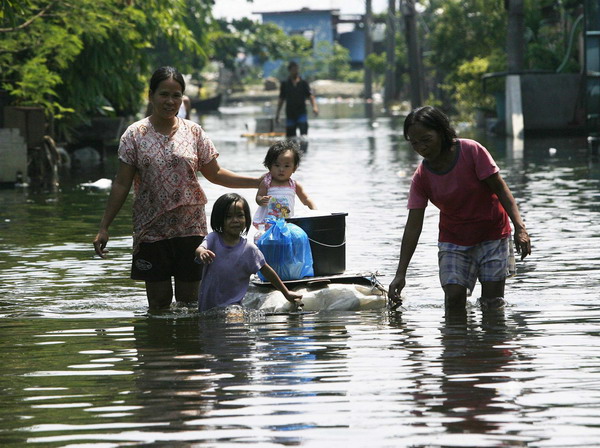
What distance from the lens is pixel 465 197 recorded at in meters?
8.08

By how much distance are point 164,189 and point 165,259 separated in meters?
0.45

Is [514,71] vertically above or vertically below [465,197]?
above

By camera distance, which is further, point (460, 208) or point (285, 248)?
point (285, 248)

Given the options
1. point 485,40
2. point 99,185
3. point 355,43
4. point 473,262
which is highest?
point 355,43

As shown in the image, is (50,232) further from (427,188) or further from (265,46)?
(265,46)

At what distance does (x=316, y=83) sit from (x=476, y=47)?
2386 inches

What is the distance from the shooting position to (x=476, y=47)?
4244 centimetres

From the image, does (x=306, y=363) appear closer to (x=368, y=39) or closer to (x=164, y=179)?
(x=164, y=179)

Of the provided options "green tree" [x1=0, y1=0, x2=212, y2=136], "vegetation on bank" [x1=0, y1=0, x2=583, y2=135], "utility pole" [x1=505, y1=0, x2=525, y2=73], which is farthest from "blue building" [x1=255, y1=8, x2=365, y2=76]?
"green tree" [x1=0, y1=0, x2=212, y2=136]

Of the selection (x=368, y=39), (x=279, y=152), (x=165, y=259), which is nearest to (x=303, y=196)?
(x=279, y=152)

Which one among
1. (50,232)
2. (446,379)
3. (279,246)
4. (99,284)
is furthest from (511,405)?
(50,232)

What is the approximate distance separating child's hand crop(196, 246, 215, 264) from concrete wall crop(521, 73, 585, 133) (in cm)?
2366

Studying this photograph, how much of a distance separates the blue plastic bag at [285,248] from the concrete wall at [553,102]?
22676 mm

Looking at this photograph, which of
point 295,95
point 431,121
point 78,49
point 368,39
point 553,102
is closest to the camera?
point 431,121
